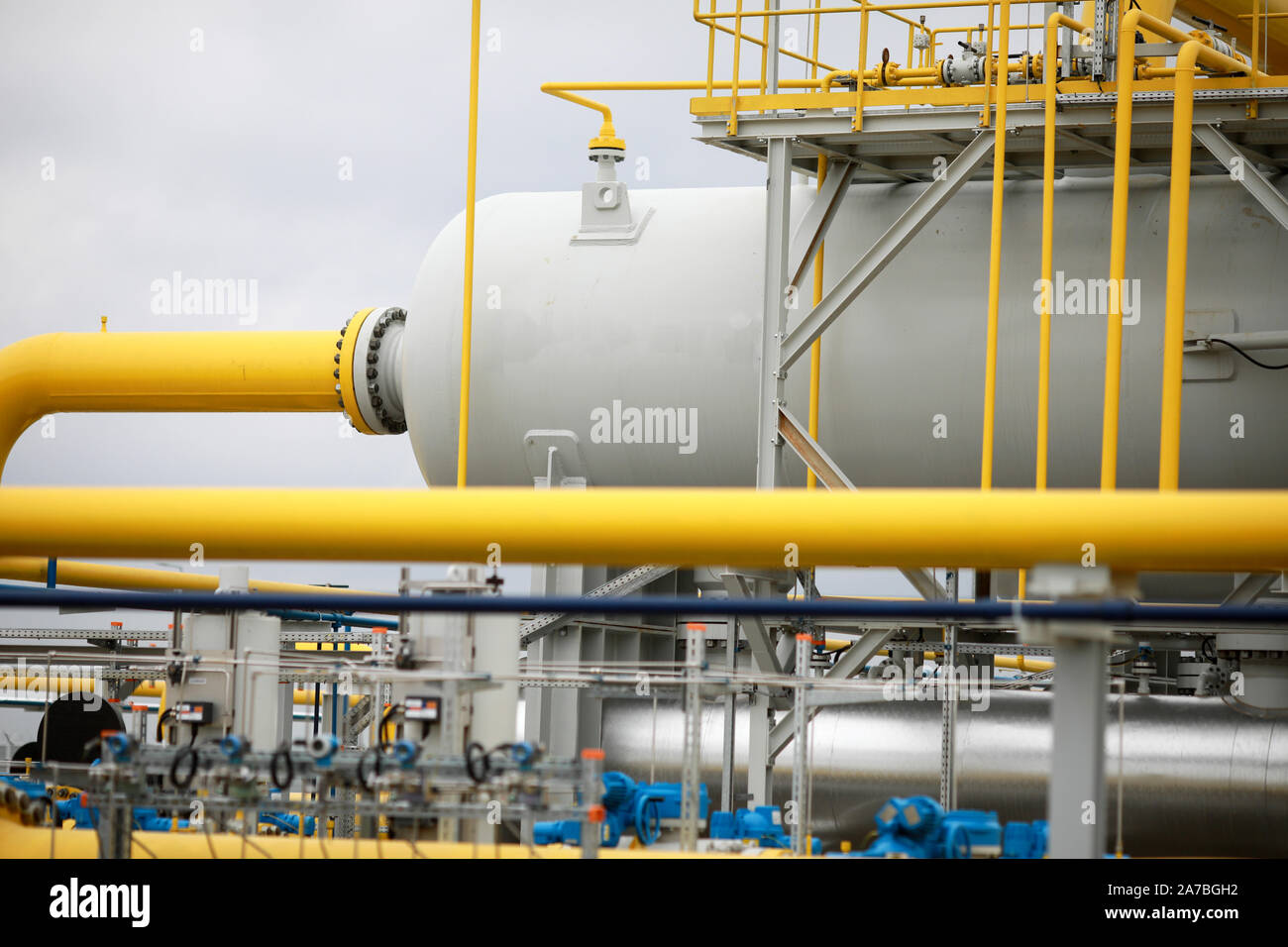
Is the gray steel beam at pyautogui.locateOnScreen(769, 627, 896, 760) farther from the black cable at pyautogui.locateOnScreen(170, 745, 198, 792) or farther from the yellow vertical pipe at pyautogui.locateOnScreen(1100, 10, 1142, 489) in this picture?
the black cable at pyautogui.locateOnScreen(170, 745, 198, 792)

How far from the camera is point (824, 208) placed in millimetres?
9180

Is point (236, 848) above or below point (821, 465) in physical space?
below

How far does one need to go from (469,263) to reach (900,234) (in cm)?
267

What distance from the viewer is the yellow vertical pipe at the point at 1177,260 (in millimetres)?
7359

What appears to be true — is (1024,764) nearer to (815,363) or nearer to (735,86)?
(815,363)

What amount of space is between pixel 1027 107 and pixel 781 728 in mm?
3827

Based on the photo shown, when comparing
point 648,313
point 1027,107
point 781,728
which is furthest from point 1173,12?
point 781,728

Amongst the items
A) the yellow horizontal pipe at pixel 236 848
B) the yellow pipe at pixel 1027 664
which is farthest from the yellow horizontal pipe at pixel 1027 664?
the yellow horizontal pipe at pixel 236 848

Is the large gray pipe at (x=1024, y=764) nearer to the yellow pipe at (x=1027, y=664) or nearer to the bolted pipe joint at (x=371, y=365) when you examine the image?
the bolted pipe joint at (x=371, y=365)

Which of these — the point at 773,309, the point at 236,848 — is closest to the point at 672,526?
the point at 236,848

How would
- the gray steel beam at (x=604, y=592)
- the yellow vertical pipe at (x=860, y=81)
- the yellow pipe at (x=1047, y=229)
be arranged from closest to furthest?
the yellow pipe at (x=1047, y=229) < the yellow vertical pipe at (x=860, y=81) < the gray steel beam at (x=604, y=592)

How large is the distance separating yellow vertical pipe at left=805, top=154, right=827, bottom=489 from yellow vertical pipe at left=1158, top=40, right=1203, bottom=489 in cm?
205

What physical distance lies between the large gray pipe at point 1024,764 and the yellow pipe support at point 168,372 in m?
3.20

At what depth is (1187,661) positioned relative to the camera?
33.2 ft
